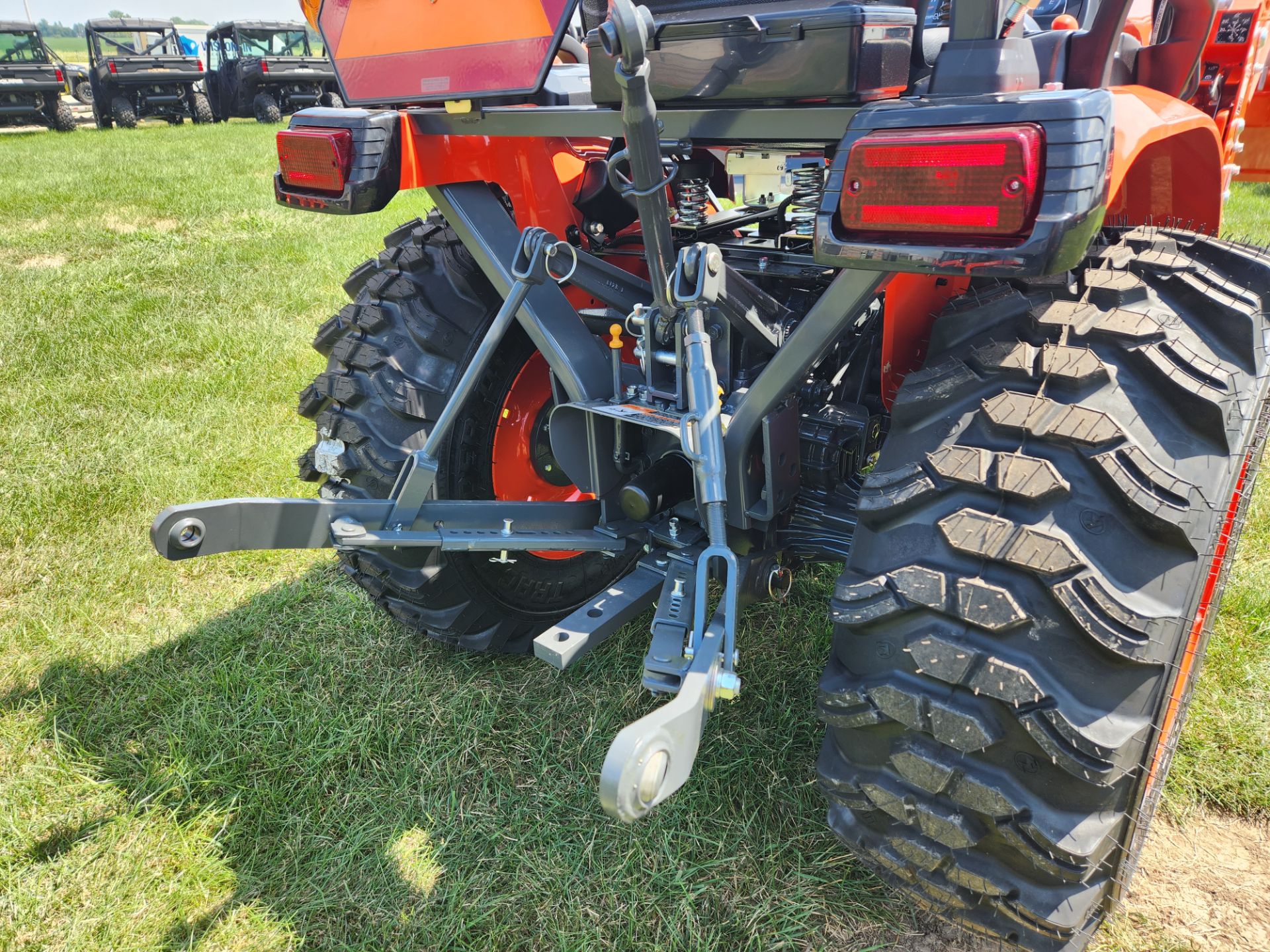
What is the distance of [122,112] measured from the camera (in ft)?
65.6

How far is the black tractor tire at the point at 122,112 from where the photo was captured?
1992 centimetres

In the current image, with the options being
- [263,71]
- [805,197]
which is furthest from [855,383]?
[263,71]

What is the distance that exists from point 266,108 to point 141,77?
267 centimetres

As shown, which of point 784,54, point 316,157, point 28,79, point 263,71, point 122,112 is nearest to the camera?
point 784,54

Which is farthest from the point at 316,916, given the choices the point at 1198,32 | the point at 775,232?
the point at 1198,32

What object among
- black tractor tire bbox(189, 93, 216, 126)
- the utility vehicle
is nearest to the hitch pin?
the utility vehicle

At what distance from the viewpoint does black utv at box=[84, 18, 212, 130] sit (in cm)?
1947

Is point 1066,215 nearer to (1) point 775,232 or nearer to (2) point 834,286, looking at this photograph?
(2) point 834,286

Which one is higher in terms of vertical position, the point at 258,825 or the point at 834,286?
the point at 834,286

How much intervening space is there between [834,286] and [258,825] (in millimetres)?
1882

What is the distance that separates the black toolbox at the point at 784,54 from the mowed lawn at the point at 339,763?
5.25ft

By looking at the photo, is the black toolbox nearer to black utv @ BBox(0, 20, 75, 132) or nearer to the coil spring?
the coil spring

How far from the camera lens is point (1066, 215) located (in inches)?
46.9

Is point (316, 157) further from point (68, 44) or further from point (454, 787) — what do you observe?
point (68, 44)
